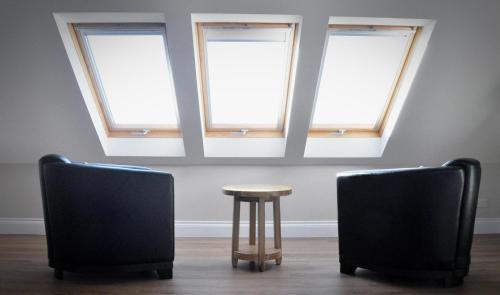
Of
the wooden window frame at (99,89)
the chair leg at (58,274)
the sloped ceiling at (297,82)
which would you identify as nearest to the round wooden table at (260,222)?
the sloped ceiling at (297,82)

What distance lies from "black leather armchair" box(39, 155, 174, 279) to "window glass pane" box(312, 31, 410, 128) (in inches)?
81.0

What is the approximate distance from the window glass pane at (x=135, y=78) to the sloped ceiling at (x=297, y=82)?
34 centimetres

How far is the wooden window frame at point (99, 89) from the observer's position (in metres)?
3.43

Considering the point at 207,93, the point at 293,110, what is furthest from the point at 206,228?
the point at 293,110

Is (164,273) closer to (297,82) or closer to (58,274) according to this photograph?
(58,274)

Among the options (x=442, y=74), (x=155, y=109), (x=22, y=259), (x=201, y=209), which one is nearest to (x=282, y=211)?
(x=201, y=209)

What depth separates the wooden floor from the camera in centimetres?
241

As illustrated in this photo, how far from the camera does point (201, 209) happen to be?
4281 mm

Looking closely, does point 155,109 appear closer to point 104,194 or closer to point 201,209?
point 201,209

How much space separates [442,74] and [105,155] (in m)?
3.21

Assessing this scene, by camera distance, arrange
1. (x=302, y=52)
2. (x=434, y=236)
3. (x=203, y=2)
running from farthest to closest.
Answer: (x=302, y=52) < (x=203, y=2) < (x=434, y=236)

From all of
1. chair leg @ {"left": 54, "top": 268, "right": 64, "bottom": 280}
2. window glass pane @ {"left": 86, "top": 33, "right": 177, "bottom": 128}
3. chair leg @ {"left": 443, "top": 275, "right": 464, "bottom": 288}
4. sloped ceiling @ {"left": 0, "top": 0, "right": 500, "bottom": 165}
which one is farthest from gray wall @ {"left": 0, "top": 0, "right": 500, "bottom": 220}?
chair leg @ {"left": 443, "top": 275, "right": 464, "bottom": 288}

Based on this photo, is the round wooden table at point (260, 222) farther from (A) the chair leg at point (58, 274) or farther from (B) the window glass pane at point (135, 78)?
(B) the window glass pane at point (135, 78)

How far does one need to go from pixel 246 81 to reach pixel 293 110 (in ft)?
1.85
